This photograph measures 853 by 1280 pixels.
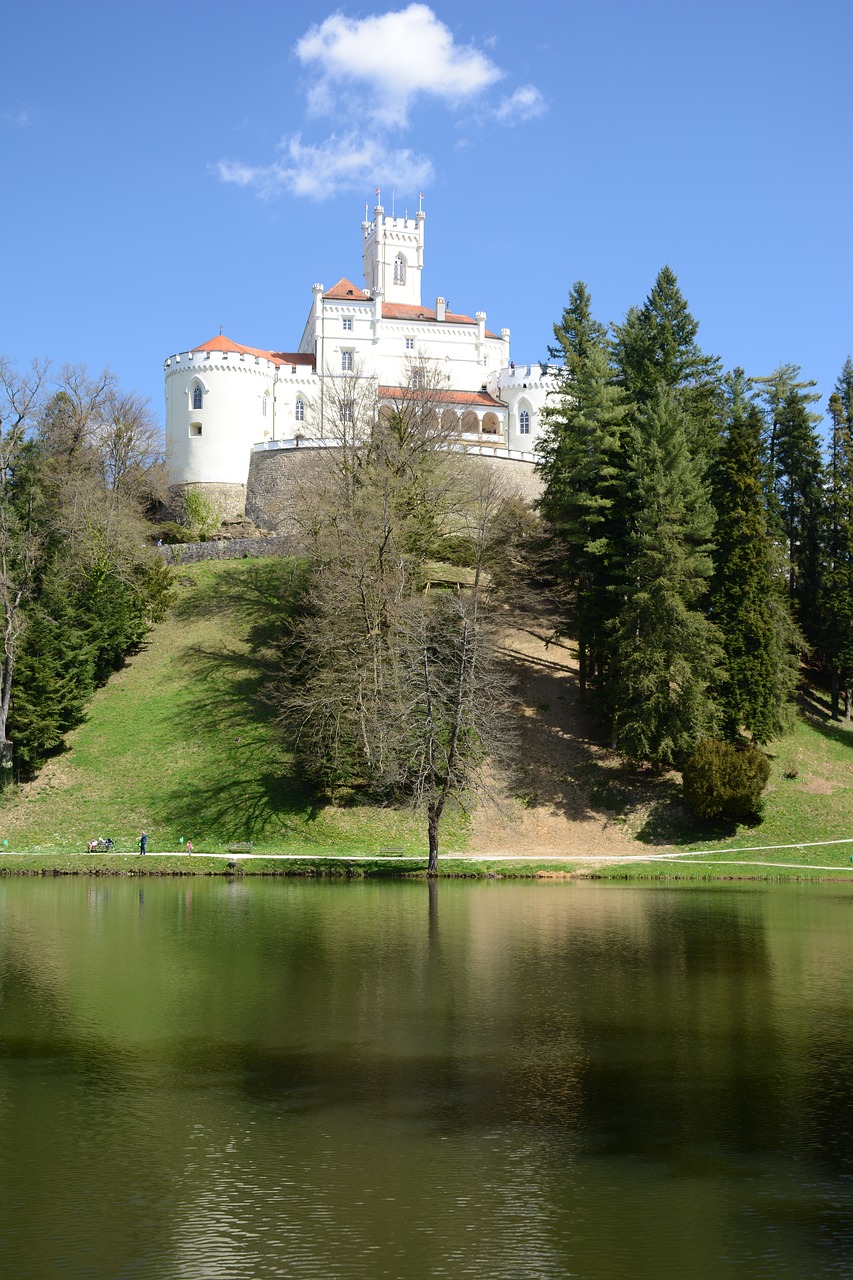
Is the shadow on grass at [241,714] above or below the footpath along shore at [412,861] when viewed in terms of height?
above

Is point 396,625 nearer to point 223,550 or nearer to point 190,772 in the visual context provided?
point 190,772

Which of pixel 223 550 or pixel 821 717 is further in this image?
pixel 223 550

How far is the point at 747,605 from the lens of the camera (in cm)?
3853

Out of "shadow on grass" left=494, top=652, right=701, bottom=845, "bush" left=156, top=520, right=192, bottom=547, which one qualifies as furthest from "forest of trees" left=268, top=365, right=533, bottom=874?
"bush" left=156, top=520, right=192, bottom=547

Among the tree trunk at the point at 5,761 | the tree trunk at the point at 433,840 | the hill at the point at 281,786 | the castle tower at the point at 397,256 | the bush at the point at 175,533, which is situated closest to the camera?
the tree trunk at the point at 433,840

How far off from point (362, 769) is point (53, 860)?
9675mm

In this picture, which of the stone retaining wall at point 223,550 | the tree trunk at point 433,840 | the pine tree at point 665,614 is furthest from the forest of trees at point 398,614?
the stone retaining wall at point 223,550

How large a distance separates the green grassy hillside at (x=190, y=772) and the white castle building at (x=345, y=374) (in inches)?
751

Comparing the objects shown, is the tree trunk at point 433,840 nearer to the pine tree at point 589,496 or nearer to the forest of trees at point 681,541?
the forest of trees at point 681,541

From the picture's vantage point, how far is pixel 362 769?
118ft

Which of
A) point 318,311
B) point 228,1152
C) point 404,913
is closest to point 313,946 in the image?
point 404,913

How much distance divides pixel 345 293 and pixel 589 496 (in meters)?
37.5

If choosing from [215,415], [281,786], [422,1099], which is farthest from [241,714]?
[215,415]

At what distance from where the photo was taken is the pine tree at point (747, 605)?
3734cm
